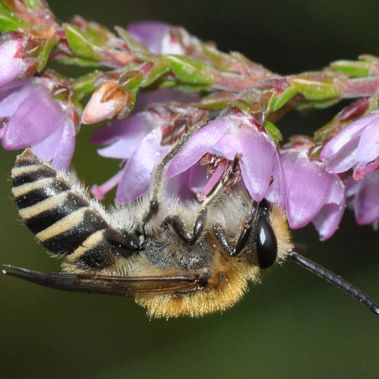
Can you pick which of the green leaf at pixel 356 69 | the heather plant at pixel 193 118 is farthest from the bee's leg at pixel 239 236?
the green leaf at pixel 356 69

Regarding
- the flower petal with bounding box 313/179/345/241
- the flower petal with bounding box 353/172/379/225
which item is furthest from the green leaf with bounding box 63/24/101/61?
the flower petal with bounding box 353/172/379/225

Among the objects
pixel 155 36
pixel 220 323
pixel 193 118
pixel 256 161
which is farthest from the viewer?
pixel 220 323

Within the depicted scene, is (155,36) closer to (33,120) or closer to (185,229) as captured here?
(33,120)

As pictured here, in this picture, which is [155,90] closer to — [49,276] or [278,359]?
[49,276]

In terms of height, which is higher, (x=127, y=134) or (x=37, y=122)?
(x=37, y=122)

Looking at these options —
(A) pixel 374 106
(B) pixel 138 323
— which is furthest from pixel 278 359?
(A) pixel 374 106

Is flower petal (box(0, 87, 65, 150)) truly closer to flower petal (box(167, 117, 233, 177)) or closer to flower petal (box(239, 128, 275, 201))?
flower petal (box(167, 117, 233, 177))

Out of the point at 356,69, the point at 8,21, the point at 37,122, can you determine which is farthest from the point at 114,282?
the point at 356,69
